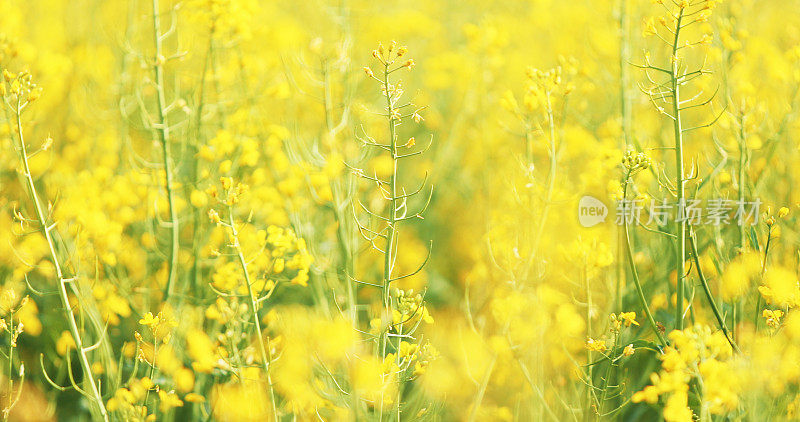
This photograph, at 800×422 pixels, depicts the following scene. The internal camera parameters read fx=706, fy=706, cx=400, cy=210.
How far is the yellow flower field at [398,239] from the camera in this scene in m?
1.98

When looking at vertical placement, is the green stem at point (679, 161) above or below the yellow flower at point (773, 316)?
above

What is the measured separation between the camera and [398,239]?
346cm

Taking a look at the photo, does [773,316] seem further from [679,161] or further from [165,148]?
[165,148]

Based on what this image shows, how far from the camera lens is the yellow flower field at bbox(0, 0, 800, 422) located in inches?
78.0

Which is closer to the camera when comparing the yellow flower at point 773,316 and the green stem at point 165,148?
the yellow flower at point 773,316

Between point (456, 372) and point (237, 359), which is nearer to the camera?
point (237, 359)

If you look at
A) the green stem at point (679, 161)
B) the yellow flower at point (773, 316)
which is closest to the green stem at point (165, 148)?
the green stem at point (679, 161)

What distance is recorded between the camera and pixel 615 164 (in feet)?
7.66

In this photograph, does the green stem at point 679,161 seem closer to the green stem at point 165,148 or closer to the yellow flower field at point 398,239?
the yellow flower field at point 398,239

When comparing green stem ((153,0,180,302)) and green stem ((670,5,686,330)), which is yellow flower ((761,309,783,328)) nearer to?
green stem ((670,5,686,330))

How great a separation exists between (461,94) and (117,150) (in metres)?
2.29

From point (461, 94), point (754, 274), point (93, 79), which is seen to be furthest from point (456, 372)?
point (93, 79)

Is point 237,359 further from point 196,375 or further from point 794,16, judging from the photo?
point 794,16

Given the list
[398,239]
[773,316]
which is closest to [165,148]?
[398,239]
